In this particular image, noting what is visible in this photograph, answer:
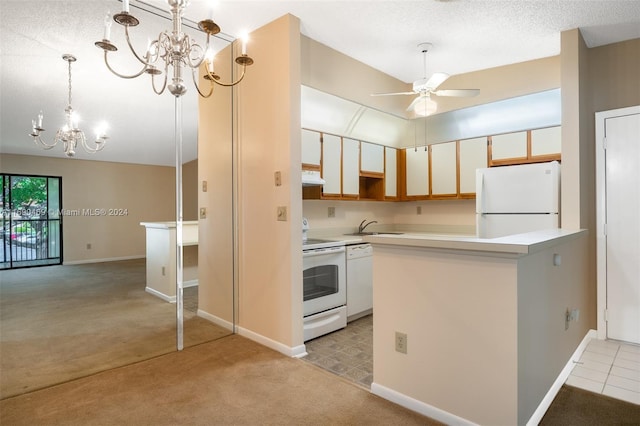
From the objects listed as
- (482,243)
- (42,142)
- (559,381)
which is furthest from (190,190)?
(559,381)

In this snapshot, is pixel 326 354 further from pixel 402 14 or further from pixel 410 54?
pixel 410 54

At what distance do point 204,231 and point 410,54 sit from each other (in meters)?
2.79

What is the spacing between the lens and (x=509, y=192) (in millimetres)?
3572

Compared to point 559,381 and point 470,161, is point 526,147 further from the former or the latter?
point 559,381

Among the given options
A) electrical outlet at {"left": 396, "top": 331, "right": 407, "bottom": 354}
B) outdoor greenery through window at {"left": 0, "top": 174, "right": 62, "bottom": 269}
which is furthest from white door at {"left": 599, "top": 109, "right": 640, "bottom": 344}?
outdoor greenery through window at {"left": 0, "top": 174, "right": 62, "bottom": 269}

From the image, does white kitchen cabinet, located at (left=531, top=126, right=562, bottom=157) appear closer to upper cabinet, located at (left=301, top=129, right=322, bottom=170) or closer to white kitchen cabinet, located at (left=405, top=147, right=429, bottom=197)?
white kitchen cabinet, located at (left=405, top=147, right=429, bottom=197)

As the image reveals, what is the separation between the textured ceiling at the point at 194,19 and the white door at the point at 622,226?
88cm

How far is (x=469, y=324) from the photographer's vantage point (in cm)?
179

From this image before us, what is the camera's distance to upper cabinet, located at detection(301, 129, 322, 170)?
3605 millimetres

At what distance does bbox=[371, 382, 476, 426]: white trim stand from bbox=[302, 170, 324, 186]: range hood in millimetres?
1898

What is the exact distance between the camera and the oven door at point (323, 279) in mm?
3191

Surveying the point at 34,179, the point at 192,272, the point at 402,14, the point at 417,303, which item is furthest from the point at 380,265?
the point at 34,179

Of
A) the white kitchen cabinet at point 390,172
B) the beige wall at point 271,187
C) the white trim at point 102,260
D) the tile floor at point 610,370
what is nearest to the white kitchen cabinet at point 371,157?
the white kitchen cabinet at point 390,172

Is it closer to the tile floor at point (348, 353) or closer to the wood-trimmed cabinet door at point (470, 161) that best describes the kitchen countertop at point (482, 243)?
the tile floor at point (348, 353)
